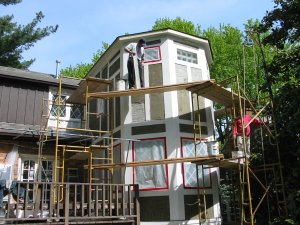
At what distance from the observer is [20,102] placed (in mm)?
15344

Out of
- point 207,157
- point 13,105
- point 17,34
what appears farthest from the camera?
point 17,34

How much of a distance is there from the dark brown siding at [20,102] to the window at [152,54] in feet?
18.9

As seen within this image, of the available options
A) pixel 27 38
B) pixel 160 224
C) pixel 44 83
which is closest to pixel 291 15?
pixel 160 224

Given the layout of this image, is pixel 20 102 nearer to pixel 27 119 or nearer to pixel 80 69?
pixel 27 119

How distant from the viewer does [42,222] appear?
8.86m

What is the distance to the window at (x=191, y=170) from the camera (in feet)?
37.0

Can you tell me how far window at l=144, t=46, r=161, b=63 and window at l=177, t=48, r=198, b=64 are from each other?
733 millimetres

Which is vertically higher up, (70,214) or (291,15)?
(291,15)

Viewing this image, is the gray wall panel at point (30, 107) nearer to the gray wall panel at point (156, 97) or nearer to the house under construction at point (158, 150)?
the house under construction at point (158, 150)

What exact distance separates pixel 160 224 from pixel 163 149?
2.29m

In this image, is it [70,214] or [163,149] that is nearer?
[70,214]

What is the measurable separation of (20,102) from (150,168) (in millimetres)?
7114

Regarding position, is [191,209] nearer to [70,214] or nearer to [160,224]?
[160,224]

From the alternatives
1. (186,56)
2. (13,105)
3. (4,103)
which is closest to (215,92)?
(186,56)
